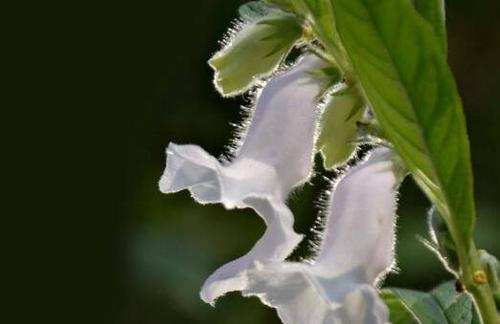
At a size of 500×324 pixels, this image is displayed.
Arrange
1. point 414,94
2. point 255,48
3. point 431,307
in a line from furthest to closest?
point 431,307
point 255,48
point 414,94

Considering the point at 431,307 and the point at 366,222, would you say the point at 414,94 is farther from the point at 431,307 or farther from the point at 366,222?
the point at 431,307

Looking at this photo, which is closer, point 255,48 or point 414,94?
point 414,94

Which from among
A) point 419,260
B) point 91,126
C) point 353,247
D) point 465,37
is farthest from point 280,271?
point 91,126

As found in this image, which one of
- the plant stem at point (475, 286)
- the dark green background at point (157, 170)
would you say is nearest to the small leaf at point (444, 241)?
the plant stem at point (475, 286)

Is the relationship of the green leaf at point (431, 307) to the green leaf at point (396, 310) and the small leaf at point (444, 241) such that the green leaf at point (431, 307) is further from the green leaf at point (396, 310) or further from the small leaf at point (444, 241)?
the small leaf at point (444, 241)

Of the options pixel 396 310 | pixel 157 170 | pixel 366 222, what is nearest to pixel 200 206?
pixel 157 170

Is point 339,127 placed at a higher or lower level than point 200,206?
higher

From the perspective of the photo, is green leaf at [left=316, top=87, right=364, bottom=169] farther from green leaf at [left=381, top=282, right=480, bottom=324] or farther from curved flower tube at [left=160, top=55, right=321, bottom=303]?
green leaf at [left=381, top=282, right=480, bottom=324]
